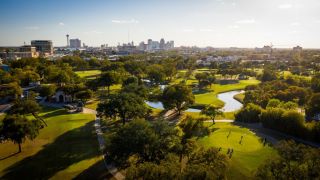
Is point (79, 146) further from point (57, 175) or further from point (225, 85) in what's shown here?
point (225, 85)

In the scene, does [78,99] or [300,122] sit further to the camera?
[78,99]

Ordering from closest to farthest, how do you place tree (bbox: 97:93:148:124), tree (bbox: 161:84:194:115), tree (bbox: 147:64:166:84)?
tree (bbox: 97:93:148:124) < tree (bbox: 161:84:194:115) < tree (bbox: 147:64:166:84)

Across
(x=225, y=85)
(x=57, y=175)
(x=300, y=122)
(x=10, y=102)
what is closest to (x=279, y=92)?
(x=300, y=122)

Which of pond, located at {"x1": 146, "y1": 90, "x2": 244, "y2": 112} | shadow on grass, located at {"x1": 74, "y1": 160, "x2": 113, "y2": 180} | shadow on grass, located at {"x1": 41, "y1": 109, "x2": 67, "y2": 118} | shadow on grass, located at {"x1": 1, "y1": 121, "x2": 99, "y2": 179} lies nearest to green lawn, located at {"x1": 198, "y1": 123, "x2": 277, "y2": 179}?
shadow on grass, located at {"x1": 74, "y1": 160, "x2": 113, "y2": 180}

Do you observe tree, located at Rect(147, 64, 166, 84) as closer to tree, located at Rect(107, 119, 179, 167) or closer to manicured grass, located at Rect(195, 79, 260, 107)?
manicured grass, located at Rect(195, 79, 260, 107)

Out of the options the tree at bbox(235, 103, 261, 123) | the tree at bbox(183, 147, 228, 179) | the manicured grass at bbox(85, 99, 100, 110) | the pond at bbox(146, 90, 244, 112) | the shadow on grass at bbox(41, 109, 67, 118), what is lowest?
the pond at bbox(146, 90, 244, 112)

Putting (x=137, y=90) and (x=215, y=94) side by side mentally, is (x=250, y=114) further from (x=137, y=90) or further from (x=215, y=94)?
(x=215, y=94)
